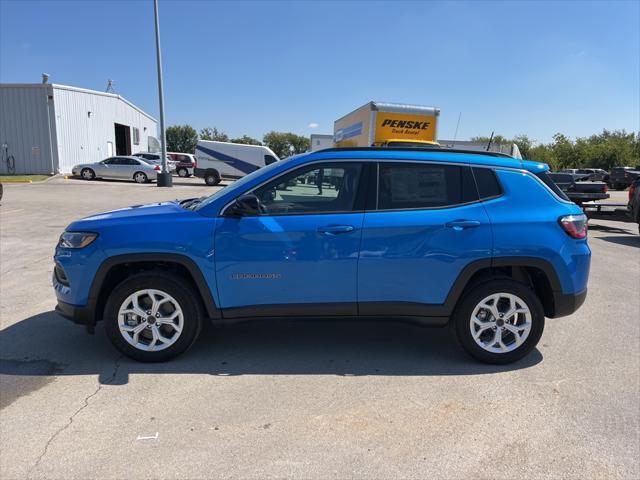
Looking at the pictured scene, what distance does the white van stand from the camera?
28.0 metres

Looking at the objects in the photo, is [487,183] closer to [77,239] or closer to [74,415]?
[77,239]

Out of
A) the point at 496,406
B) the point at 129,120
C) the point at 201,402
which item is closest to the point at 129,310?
the point at 201,402

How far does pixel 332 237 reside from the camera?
3570mm

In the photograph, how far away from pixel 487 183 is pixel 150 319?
9.80 ft

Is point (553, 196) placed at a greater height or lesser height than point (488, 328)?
greater

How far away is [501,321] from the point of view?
377cm

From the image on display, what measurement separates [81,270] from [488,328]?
11.0 feet

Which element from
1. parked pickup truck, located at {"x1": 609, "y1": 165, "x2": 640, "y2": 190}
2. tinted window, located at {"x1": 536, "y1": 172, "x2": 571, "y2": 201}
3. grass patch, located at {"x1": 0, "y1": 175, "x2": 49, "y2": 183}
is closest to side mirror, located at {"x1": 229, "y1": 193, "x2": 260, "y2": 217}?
tinted window, located at {"x1": 536, "y1": 172, "x2": 571, "y2": 201}

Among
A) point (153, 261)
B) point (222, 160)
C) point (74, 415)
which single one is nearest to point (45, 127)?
point (222, 160)

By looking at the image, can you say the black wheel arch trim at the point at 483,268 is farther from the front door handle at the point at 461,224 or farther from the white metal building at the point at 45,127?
the white metal building at the point at 45,127

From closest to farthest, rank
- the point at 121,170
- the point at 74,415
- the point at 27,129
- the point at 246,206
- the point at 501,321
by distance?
1. the point at 74,415
2. the point at 246,206
3. the point at 501,321
4. the point at 121,170
5. the point at 27,129

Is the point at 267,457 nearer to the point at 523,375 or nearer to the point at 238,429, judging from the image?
the point at 238,429

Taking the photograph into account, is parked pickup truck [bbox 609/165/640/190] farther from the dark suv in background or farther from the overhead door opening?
the overhead door opening

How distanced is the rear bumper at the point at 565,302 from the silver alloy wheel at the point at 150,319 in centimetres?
309
